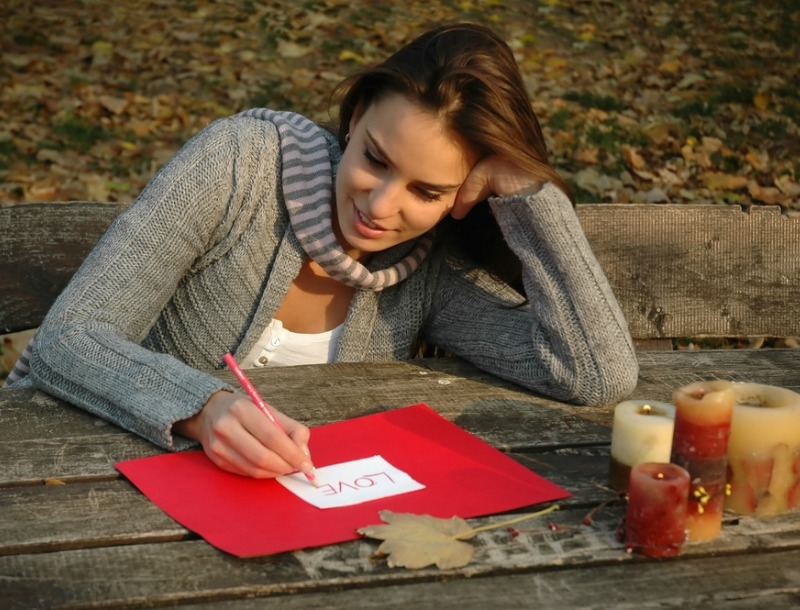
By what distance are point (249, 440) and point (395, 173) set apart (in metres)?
0.73

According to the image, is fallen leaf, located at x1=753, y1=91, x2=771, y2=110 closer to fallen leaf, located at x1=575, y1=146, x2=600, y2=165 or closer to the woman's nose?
fallen leaf, located at x1=575, y1=146, x2=600, y2=165

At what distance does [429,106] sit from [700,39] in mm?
5048

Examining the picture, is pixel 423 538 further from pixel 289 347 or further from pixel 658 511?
pixel 289 347

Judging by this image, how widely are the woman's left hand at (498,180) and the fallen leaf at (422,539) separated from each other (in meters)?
0.97

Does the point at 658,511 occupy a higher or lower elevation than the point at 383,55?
lower

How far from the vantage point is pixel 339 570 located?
4.55 ft

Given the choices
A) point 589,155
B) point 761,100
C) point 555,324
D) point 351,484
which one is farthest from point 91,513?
point 761,100

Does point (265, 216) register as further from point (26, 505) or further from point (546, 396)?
point (26, 505)

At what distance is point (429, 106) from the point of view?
86.9 inches

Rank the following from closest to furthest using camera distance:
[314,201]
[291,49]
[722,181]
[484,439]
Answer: [484,439], [314,201], [722,181], [291,49]

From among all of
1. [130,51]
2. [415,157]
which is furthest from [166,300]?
A: [130,51]

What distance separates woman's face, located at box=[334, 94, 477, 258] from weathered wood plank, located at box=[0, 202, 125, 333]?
0.66m

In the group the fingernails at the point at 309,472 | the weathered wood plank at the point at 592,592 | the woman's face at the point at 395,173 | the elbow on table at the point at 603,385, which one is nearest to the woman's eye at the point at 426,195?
the woman's face at the point at 395,173

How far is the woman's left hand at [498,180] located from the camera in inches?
91.4
